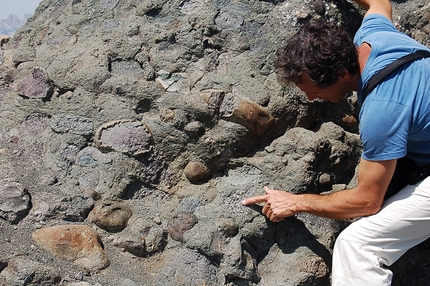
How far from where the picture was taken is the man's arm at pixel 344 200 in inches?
71.5

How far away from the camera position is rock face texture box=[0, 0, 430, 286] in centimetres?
221

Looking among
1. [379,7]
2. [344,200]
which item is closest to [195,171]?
[344,200]

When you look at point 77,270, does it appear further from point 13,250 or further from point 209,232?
point 209,232

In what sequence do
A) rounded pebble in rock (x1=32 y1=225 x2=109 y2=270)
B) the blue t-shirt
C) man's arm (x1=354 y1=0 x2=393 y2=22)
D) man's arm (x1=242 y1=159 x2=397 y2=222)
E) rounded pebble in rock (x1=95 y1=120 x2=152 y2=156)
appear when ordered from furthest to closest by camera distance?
rounded pebble in rock (x1=95 y1=120 x2=152 y2=156) < man's arm (x1=354 y1=0 x2=393 y2=22) < rounded pebble in rock (x1=32 y1=225 x2=109 y2=270) < man's arm (x1=242 y1=159 x2=397 y2=222) < the blue t-shirt

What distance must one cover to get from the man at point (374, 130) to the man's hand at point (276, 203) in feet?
0.24

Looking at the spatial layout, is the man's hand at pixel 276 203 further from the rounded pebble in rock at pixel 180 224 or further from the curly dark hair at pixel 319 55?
the curly dark hair at pixel 319 55

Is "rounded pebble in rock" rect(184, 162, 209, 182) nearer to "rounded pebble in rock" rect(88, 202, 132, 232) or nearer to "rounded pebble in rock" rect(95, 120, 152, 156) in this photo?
"rounded pebble in rock" rect(95, 120, 152, 156)

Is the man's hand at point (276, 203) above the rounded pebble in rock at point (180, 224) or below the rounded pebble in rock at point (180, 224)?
above

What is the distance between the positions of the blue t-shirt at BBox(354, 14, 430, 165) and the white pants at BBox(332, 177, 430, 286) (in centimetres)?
24

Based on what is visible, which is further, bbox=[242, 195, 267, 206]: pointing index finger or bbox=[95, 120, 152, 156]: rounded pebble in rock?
bbox=[95, 120, 152, 156]: rounded pebble in rock

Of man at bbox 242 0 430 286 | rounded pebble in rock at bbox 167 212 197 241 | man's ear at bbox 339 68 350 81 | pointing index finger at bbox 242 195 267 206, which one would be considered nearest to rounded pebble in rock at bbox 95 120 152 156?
rounded pebble in rock at bbox 167 212 197 241

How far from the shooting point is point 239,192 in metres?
2.34

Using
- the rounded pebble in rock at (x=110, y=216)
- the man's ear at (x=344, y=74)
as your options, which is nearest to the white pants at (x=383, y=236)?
the man's ear at (x=344, y=74)

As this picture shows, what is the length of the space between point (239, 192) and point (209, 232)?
9.4 inches
